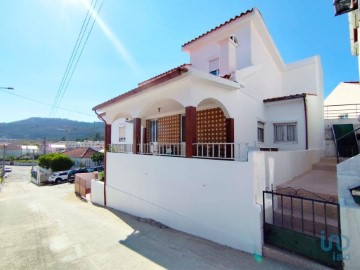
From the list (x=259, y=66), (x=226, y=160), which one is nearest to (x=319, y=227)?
(x=226, y=160)

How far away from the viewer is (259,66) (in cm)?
1096

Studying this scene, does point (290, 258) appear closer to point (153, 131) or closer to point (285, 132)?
point (285, 132)

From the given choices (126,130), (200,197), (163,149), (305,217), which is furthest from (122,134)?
(305,217)

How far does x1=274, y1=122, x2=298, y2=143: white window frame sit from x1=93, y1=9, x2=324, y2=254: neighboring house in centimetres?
5

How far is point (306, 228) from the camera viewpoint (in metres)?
5.07

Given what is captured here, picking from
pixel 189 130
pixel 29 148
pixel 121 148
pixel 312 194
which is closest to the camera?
pixel 312 194

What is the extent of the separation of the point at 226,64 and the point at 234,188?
5.08 metres

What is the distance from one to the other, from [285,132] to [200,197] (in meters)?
7.06

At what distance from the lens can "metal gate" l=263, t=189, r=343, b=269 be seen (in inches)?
169

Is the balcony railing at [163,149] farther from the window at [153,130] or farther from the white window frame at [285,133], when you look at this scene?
the white window frame at [285,133]

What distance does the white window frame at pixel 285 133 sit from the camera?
427 inches

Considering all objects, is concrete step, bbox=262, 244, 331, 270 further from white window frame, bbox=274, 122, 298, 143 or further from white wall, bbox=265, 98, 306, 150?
white window frame, bbox=274, 122, 298, 143

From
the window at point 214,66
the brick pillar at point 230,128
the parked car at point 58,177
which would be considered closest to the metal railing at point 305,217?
the brick pillar at point 230,128

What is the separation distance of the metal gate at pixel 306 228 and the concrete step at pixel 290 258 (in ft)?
0.36
